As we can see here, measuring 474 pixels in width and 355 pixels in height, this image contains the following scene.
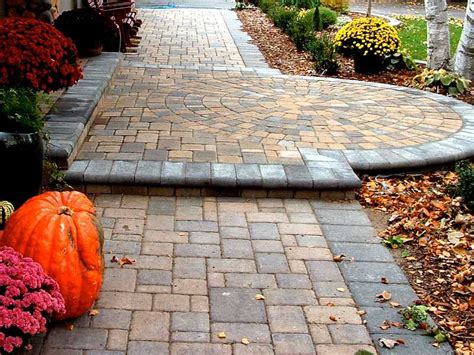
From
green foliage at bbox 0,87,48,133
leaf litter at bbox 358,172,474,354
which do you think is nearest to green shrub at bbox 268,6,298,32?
leaf litter at bbox 358,172,474,354

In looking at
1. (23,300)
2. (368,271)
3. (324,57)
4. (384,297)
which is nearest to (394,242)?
(368,271)

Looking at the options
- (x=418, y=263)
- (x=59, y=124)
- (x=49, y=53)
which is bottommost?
(x=418, y=263)

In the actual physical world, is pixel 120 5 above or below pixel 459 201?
above

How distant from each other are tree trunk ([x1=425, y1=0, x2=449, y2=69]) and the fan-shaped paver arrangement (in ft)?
4.06

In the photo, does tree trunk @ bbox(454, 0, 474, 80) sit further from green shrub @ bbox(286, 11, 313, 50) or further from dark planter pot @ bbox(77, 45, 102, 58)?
dark planter pot @ bbox(77, 45, 102, 58)

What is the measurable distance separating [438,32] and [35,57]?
5.64m

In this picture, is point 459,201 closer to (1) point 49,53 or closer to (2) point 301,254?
(2) point 301,254

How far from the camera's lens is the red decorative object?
4.55 m

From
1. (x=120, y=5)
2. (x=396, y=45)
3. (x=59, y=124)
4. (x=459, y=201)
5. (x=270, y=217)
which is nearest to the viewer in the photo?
(x=270, y=217)

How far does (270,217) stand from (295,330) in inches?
50.7

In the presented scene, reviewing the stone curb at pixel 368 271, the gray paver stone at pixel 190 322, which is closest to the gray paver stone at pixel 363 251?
the stone curb at pixel 368 271

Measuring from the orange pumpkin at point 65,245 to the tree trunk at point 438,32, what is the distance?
651 cm

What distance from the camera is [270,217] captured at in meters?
4.05

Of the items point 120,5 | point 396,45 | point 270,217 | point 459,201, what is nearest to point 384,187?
point 459,201
